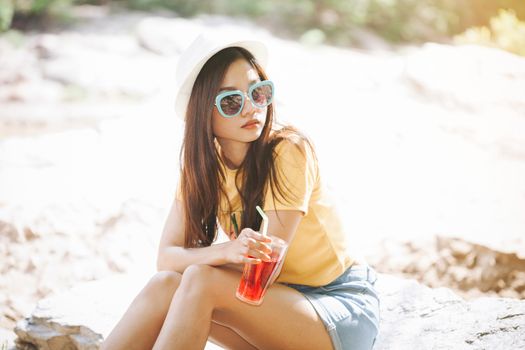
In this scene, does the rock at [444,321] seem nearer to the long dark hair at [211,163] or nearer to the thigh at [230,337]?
the thigh at [230,337]

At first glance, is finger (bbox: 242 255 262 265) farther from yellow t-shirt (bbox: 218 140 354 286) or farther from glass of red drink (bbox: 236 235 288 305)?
yellow t-shirt (bbox: 218 140 354 286)

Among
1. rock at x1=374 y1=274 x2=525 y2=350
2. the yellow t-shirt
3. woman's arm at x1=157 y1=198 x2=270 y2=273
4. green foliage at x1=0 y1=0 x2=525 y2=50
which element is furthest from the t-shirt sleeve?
green foliage at x1=0 y1=0 x2=525 y2=50

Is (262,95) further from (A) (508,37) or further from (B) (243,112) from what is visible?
(A) (508,37)

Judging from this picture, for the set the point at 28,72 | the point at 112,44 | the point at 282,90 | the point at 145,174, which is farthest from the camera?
the point at 112,44

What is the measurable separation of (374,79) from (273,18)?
451 centimetres

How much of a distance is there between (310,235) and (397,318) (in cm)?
68

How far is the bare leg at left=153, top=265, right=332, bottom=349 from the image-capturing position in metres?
1.87

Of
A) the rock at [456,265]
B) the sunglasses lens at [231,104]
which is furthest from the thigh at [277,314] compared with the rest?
the rock at [456,265]

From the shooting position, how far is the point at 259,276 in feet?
6.11

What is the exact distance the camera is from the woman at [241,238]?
1.92m

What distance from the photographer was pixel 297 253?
6.89ft

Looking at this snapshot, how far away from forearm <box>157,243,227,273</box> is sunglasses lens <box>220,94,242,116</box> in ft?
1.57

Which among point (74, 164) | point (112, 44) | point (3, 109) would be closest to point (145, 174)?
point (74, 164)

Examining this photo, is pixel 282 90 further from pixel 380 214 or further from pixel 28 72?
pixel 28 72
